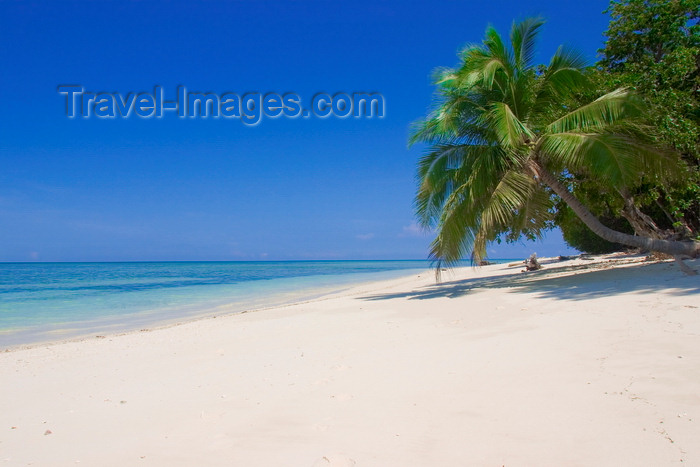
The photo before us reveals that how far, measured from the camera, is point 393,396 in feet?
11.4

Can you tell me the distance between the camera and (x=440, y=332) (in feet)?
18.7

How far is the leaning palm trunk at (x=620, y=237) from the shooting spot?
29.2 feet

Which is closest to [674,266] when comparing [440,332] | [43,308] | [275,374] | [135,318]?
[440,332]

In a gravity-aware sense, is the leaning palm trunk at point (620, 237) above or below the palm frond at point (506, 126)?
below

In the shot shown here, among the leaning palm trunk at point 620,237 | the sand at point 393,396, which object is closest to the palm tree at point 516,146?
the leaning palm trunk at point 620,237

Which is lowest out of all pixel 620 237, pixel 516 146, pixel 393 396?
pixel 393 396

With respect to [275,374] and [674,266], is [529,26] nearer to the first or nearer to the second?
[674,266]

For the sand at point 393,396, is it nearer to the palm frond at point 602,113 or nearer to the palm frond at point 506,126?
the palm frond at point 506,126

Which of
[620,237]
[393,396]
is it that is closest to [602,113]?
[620,237]

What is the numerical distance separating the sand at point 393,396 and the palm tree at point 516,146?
3.45 m

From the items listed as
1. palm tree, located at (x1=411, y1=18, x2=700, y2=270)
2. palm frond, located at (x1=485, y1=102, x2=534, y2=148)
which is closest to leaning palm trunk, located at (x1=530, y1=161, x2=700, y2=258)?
palm tree, located at (x1=411, y1=18, x2=700, y2=270)

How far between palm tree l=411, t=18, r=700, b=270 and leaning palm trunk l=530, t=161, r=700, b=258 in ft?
0.06

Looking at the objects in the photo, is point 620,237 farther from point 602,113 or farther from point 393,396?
point 393,396

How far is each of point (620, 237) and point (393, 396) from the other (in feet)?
26.0
